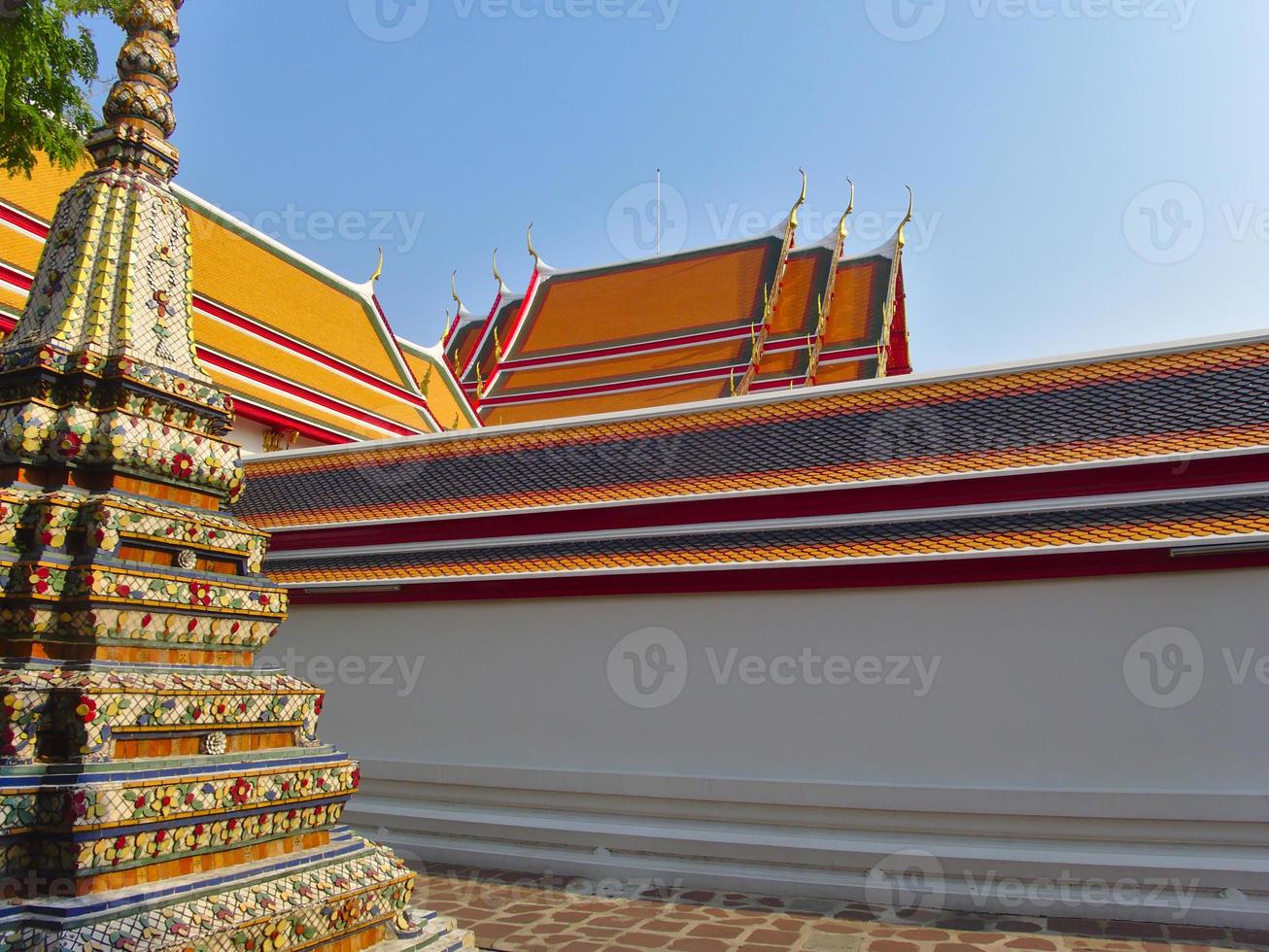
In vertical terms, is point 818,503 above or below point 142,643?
above

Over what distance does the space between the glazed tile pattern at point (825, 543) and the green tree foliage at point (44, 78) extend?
12.4 feet

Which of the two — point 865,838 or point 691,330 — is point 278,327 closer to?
point 691,330

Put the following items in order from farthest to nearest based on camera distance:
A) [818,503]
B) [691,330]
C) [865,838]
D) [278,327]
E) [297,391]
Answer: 1. [691,330]
2. [278,327]
3. [297,391]
4. [818,503]
5. [865,838]

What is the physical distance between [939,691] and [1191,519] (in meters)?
1.88

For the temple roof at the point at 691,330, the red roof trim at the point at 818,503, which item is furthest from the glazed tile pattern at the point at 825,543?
the temple roof at the point at 691,330

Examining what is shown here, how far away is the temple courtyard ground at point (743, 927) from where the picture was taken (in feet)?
16.3

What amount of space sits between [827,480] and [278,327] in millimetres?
10090

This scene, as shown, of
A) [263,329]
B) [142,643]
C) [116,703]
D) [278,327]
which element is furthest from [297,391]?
[116,703]

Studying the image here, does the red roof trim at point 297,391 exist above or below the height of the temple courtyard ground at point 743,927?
above

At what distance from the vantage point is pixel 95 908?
234 centimetres

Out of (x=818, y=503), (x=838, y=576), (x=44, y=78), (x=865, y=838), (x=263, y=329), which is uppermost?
(x=263, y=329)

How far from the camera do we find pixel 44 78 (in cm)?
598

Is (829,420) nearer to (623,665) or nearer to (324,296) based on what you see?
(623,665)

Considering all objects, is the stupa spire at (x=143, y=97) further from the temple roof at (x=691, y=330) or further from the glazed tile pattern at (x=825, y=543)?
the temple roof at (x=691, y=330)
